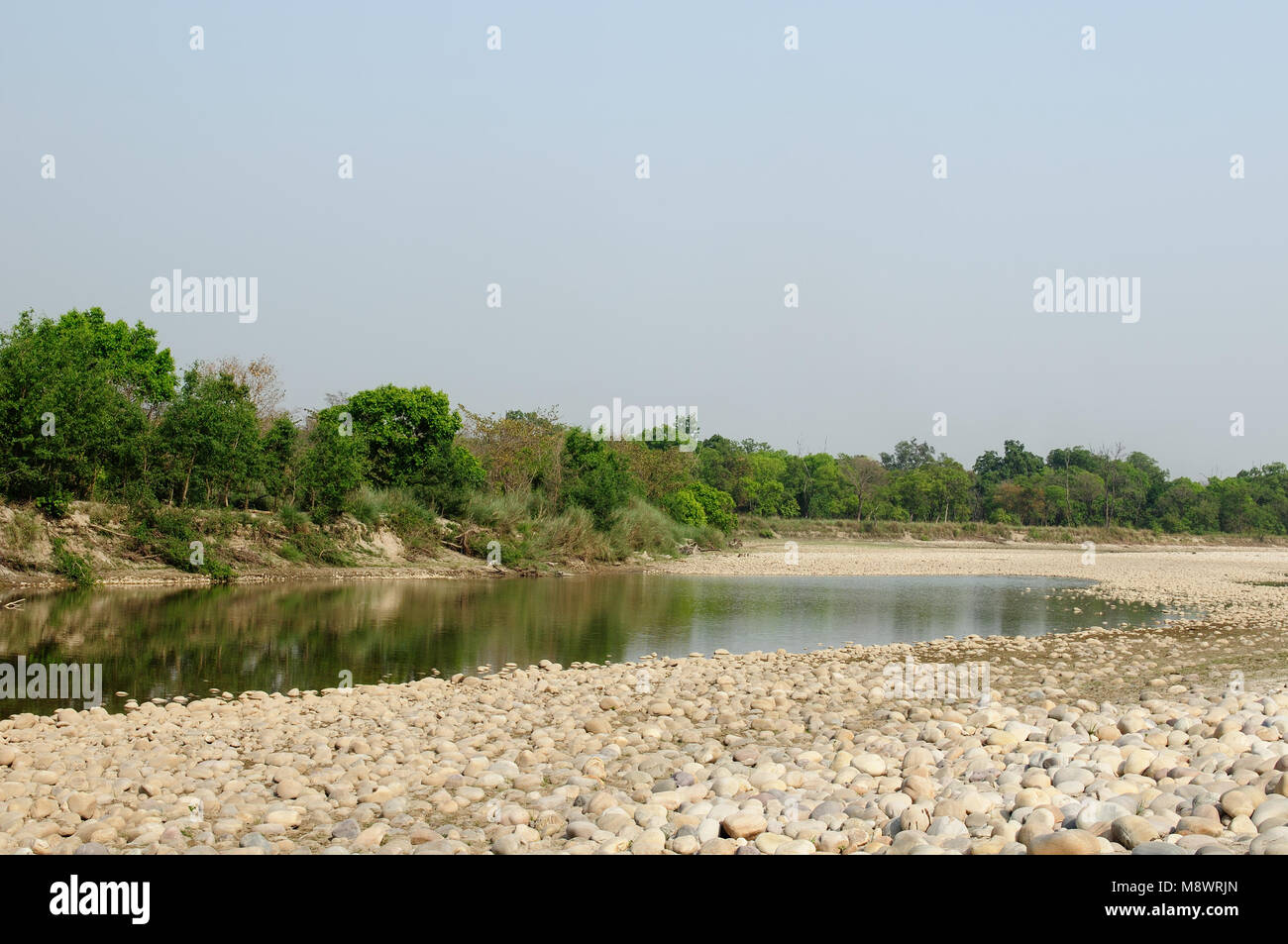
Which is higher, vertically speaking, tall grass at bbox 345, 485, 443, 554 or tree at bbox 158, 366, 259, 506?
tree at bbox 158, 366, 259, 506

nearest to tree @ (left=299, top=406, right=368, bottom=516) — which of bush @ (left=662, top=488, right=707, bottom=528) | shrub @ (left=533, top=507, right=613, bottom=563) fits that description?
shrub @ (left=533, top=507, right=613, bottom=563)

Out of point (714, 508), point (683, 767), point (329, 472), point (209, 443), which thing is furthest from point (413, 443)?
point (683, 767)

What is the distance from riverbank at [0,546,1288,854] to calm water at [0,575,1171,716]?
2156mm

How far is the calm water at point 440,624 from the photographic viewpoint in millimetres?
13492

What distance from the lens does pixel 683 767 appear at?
7414 mm

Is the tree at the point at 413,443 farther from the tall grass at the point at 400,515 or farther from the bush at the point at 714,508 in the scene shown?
the bush at the point at 714,508

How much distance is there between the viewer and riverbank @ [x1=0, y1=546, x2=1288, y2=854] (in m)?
5.46

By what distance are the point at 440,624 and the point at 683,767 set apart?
12.1m

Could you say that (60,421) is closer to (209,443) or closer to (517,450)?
(209,443)

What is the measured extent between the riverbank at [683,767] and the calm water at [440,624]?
7.07 ft

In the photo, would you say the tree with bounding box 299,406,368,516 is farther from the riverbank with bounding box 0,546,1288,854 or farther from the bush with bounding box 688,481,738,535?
the bush with bounding box 688,481,738,535

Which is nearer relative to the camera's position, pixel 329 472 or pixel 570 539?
pixel 329 472
